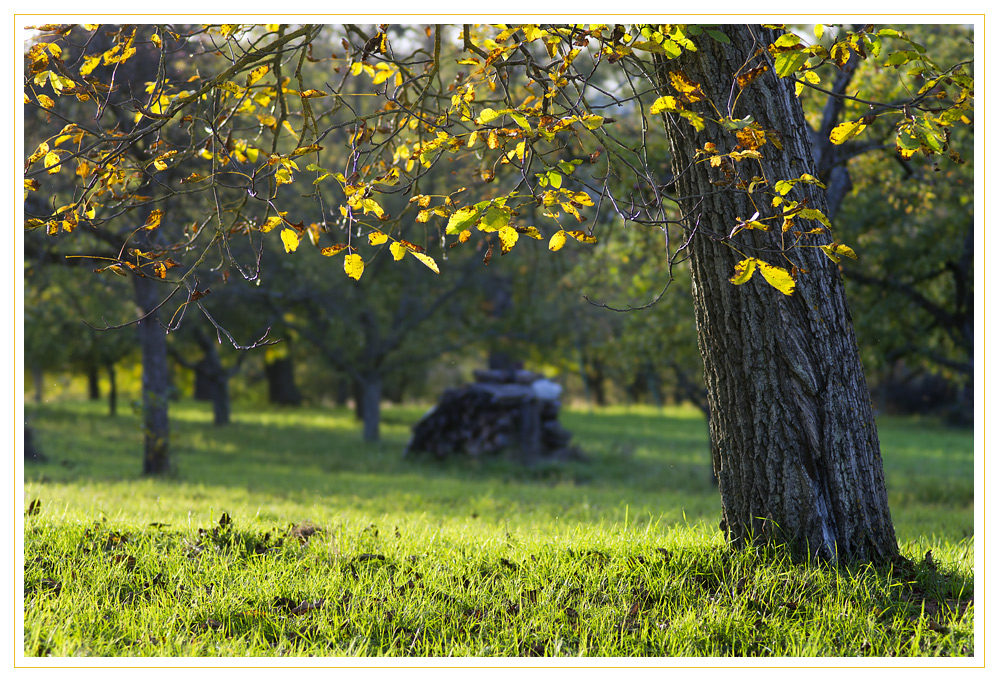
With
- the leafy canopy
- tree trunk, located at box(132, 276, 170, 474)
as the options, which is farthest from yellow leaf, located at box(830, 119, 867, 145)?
tree trunk, located at box(132, 276, 170, 474)

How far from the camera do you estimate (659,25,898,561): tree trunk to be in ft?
13.0

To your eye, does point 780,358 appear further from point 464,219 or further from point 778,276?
point 464,219

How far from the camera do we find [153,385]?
11195 millimetres

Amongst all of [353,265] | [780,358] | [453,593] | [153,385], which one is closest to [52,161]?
[353,265]

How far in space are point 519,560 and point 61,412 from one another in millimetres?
24305

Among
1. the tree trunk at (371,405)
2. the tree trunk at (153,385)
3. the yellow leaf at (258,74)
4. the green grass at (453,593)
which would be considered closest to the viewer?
the green grass at (453,593)

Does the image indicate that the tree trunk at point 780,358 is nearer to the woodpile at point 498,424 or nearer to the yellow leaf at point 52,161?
the yellow leaf at point 52,161

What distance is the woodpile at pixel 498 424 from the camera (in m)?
16.1

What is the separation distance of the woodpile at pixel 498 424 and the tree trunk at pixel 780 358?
1200 centimetres

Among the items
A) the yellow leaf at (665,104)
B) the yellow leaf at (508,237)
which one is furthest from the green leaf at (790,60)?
the yellow leaf at (508,237)

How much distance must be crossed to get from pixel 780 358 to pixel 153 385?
32.4 ft

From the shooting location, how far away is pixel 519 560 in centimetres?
432
